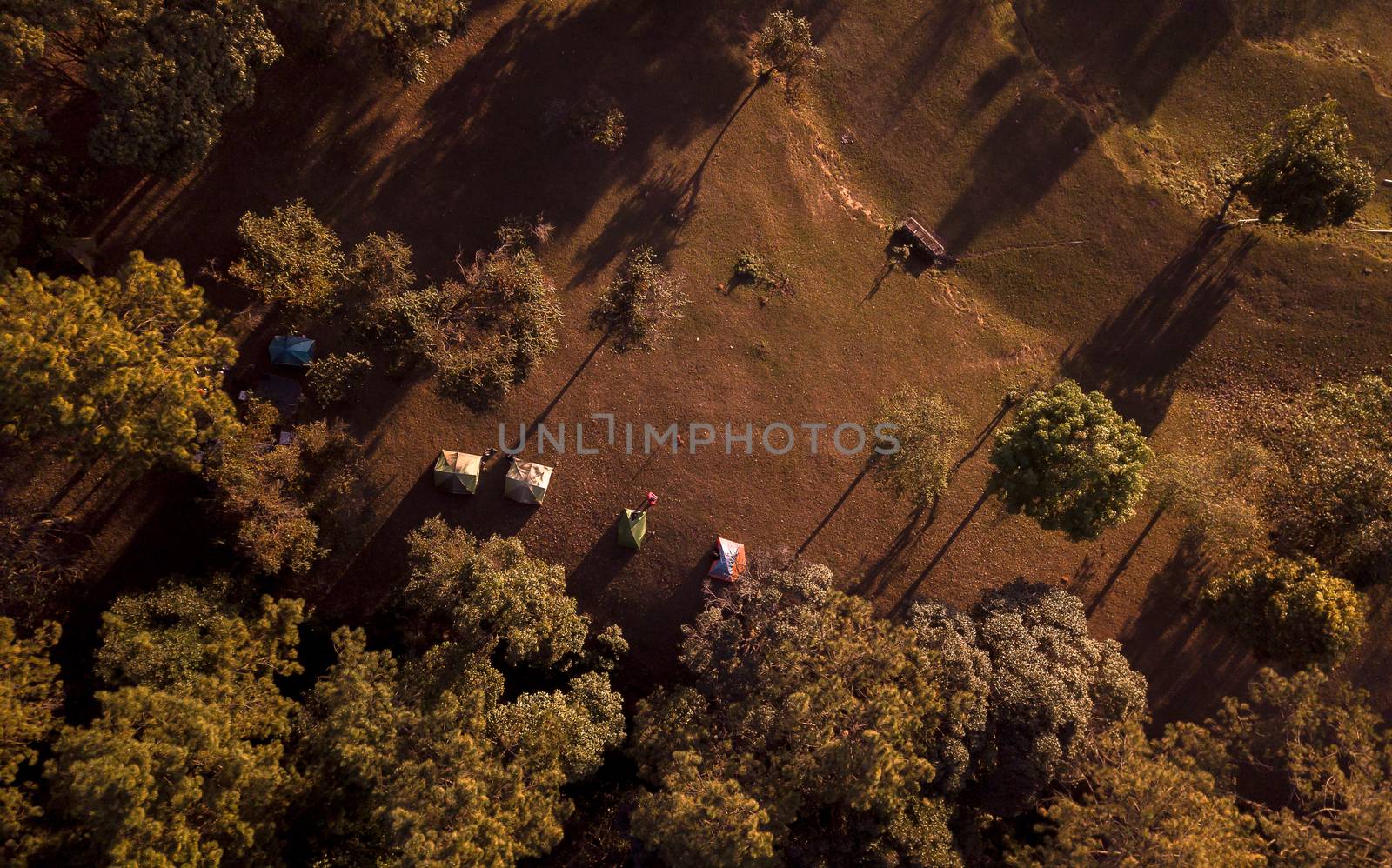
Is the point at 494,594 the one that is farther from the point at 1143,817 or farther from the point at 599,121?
the point at 1143,817

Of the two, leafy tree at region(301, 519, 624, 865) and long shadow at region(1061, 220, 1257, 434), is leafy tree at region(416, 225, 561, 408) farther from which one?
long shadow at region(1061, 220, 1257, 434)

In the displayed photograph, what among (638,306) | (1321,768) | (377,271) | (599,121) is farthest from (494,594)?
(1321,768)

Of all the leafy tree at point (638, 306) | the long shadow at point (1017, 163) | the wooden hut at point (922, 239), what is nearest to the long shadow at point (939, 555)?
the wooden hut at point (922, 239)

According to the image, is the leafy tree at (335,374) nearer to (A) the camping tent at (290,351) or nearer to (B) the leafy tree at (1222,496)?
(A) the camping tent at (290,351)

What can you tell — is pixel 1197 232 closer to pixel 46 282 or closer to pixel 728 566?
pixel 728 566

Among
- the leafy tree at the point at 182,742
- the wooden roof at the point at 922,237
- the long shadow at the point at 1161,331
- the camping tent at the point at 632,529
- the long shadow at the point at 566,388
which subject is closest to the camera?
the leafy tree at the point at 182,742

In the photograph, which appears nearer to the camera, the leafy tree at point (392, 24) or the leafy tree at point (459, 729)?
the leafy tree at point (459, 729)
